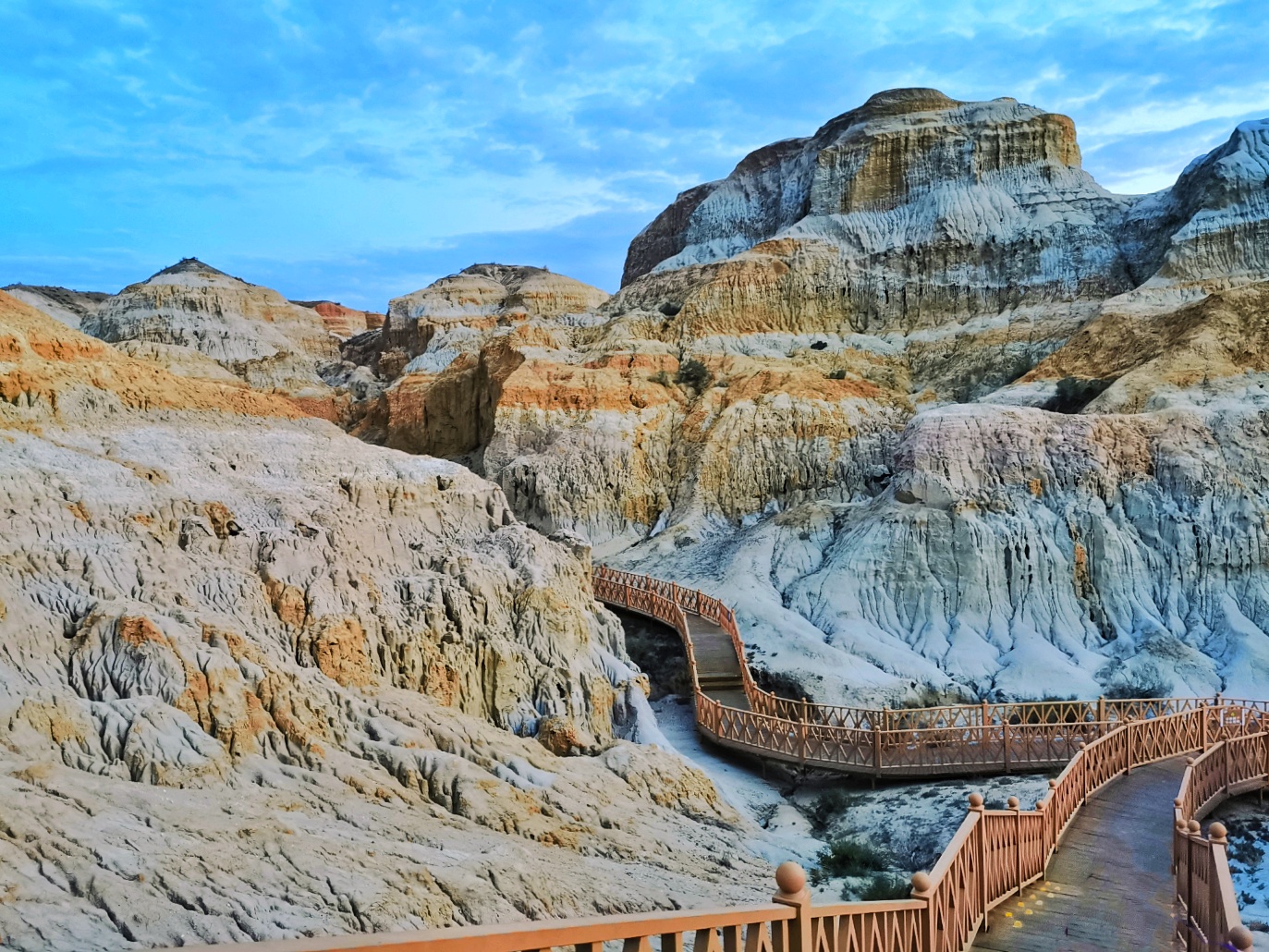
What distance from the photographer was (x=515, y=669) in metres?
18.3

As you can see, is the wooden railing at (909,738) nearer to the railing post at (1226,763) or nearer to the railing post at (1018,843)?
the railing post at (1226,763)

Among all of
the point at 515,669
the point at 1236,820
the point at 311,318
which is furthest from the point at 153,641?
the point at 311,318

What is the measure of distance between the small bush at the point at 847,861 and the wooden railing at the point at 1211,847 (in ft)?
14.3

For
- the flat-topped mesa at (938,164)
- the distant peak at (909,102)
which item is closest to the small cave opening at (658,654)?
the flat-topped mesa at (938,164)

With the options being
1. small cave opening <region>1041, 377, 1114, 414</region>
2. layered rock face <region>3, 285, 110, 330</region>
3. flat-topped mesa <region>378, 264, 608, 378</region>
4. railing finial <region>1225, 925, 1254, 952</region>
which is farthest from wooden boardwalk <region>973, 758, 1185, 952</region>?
layered rock face <region>3, 285, 110, 330</region>

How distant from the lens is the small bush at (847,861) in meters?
15.8

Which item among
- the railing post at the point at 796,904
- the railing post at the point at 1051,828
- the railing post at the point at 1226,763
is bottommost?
the railing post at the point at 1226,763

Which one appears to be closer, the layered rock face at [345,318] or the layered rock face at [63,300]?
the layered rock face at [63,300]

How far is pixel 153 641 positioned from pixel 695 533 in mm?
30586

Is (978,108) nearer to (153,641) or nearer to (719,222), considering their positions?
(719,222)

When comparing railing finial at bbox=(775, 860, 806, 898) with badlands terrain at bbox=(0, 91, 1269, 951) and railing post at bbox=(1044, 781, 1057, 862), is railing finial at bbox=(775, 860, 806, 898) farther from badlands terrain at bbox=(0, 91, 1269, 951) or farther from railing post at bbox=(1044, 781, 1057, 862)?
railing post at bbox=(1044, 781, 1057, 862)

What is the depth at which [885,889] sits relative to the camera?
1425cm

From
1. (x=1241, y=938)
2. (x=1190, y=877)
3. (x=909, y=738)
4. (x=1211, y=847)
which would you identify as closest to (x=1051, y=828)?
(x=1190, y=877)

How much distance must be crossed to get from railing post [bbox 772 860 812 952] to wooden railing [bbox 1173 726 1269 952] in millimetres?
2659
